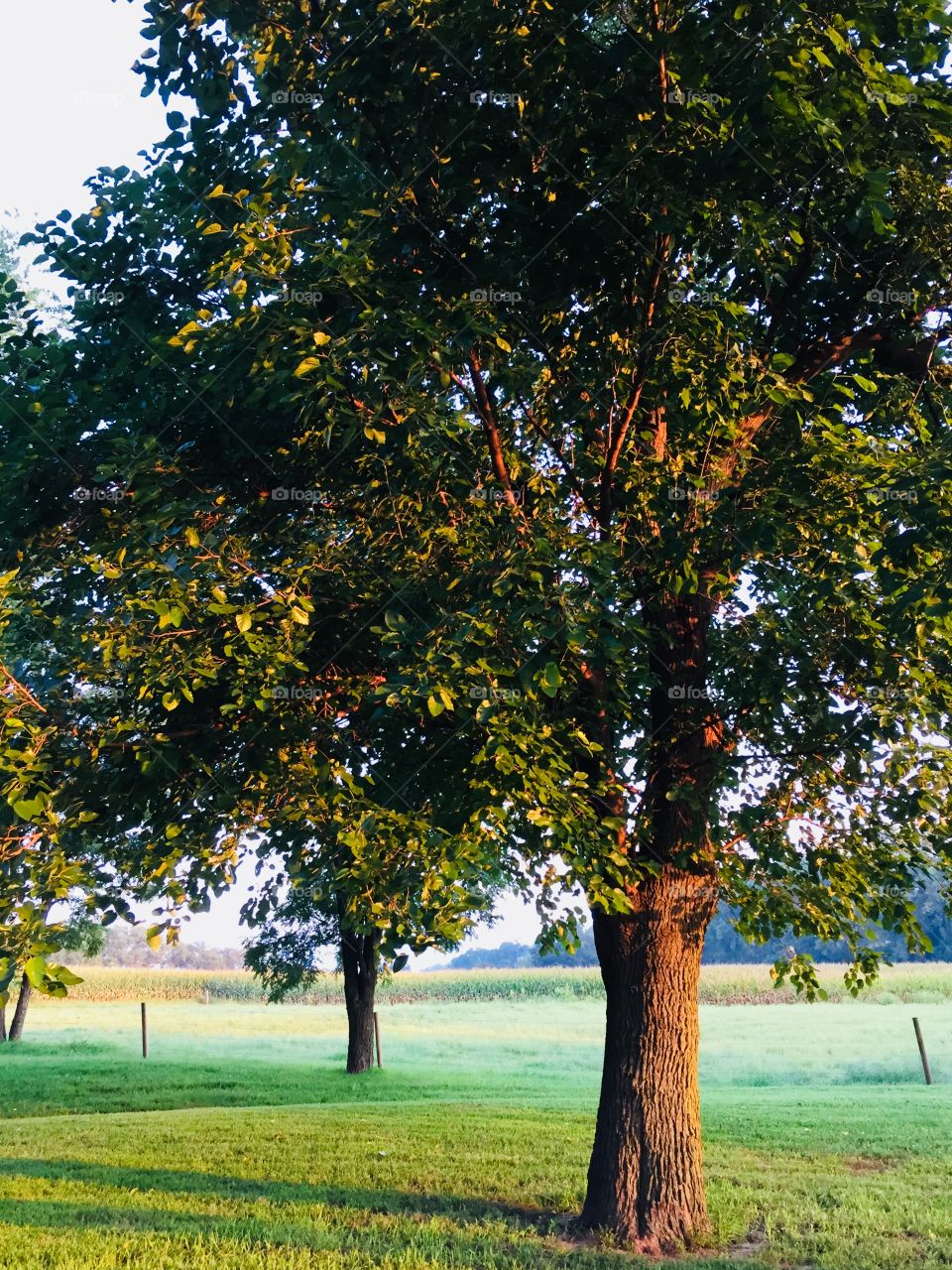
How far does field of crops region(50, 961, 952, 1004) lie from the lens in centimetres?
5928

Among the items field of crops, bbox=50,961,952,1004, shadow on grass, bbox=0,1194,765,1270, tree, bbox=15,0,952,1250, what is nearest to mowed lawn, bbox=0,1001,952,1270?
shadow on grass, bbox=0,1194,765,1270

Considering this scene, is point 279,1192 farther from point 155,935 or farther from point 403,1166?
point 155,935

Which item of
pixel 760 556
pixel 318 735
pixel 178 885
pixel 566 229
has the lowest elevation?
pixel 178 885

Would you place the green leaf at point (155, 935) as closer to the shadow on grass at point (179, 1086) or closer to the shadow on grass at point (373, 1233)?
the shadow on grass at point (373, 1233)

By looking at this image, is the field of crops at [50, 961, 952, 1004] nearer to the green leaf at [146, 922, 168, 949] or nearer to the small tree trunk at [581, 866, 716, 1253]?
the small tree trunk at [581, 866, 716, 1253]

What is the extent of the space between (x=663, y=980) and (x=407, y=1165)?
551 cm

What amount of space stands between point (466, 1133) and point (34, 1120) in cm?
892

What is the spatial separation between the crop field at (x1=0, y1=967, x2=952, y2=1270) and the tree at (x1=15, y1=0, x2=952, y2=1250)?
157cm

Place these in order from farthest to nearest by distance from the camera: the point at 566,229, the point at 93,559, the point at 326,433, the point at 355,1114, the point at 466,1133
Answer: the point at 355,1114, the point at 466,1133, the point at 93,559, the point at 566,229, the point at 326,433

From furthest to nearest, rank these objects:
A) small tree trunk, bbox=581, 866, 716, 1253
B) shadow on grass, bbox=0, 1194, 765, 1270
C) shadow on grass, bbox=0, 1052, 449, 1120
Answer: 1. shadow on grass, bbox=0, 1052, 449, 1120
2. small tree trunk, bbox=581, 866, 716, 1253
3. shadow on grass, bbox=0, 1194, 765, 1270

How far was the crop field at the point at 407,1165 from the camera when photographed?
9906 mm

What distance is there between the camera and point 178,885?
30.8 ft

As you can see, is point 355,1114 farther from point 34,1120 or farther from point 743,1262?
point 743,1262

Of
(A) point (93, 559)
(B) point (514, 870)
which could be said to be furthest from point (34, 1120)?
(A) point (93, 559)
